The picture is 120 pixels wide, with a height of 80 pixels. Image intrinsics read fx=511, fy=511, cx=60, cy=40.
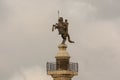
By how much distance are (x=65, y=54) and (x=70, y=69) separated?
4.94ft

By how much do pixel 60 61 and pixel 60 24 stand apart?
3.60m

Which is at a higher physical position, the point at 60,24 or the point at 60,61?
the point at 60,24

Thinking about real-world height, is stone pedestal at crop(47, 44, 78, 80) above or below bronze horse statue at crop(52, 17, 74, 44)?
below

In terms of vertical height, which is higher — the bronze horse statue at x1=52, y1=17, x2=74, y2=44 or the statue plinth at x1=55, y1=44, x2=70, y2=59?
the bronze horse statue at x1=52, y1=17, x2=74, y2=44

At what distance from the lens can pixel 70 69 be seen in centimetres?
4862

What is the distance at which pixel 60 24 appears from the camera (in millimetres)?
49281

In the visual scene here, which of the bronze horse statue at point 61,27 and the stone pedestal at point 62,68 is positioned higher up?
the bronze horse statue at point 61,27

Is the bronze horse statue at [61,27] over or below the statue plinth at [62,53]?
over

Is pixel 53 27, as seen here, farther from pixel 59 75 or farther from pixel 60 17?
pixel 59 75

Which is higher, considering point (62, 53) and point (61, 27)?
point (61, 27)

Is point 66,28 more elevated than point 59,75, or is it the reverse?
point 66,28

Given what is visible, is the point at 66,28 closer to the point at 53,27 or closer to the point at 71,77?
the point at 53,27

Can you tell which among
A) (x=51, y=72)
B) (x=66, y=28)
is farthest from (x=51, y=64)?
(x=66, y=28)

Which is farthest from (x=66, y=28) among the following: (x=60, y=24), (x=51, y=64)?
(x=51, y=64)
